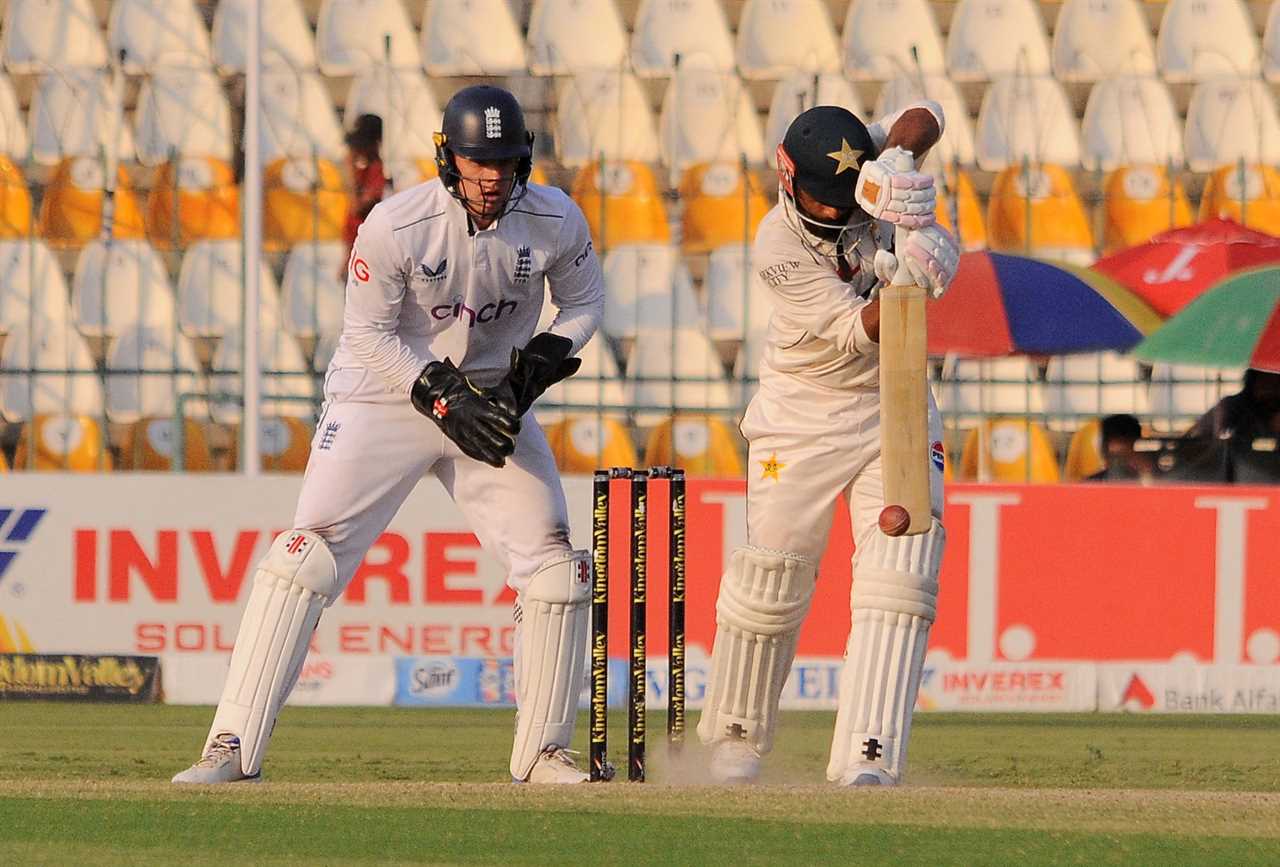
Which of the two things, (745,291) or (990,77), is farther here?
(990,77)

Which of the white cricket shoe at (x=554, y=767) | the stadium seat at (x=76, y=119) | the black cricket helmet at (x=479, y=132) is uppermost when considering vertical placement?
the stadium seat at (x=76, y=119)

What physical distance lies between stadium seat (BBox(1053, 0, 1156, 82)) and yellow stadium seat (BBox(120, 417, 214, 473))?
6.65 meters

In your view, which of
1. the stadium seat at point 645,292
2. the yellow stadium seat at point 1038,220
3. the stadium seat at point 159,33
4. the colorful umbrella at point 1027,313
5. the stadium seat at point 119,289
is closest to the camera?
the colorful umbrella at point 1027,313

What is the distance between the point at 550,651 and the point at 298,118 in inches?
354

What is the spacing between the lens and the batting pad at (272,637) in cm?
588

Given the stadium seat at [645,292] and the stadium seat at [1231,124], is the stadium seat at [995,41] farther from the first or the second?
the stadium seat at [645,292]

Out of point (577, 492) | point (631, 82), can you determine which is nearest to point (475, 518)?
point (577, 492)

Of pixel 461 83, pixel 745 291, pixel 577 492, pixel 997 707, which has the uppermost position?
pixel 461 83

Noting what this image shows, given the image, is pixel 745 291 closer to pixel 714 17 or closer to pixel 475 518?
pixel 714 17

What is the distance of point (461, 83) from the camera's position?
14.7 metres

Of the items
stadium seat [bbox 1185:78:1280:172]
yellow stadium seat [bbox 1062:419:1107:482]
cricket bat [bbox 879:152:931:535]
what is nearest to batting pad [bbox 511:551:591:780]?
cricket bat [bbox 879:152:931:535]

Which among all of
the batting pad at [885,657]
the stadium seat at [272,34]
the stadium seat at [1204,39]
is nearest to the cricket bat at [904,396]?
the batting pad at [885,657]

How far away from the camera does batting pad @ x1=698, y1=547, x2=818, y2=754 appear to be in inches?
249

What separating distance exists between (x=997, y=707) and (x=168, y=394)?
4990 millimetres
